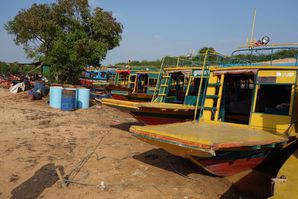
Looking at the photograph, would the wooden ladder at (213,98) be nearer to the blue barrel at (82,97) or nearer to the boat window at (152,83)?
the boat window at (152,83)

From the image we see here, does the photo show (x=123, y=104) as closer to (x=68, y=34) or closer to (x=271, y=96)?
(x=271, y=96)

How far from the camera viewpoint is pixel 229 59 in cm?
887

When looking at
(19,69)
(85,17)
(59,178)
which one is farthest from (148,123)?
(19,69)

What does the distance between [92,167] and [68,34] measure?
13817 mm

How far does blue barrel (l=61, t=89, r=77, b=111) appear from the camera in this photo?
13.4m

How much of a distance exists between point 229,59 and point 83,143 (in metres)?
5.51

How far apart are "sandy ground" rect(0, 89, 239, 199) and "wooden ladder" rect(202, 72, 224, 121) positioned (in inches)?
56.0

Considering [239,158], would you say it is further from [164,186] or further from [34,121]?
[34,121]

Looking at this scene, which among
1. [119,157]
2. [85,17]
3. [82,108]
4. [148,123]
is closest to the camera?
[119,157]

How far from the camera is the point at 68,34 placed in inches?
704

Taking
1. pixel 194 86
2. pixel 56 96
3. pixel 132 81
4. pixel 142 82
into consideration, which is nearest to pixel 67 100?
Answer: pixel 56 96

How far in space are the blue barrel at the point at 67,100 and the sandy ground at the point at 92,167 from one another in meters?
2.95

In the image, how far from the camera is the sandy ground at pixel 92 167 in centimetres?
504

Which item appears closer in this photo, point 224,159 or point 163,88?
point 224,159
